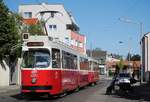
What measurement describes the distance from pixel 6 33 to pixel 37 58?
893 inches

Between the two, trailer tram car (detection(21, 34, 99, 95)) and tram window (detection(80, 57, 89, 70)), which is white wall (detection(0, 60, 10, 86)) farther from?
trailer tram car (detection(21, 34, 99, 95))

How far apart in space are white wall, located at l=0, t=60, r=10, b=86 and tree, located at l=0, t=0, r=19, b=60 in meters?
1.60

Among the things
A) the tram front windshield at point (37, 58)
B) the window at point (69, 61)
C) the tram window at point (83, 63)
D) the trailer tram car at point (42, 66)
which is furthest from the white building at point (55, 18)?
the tram front windshield at point (37, 58)

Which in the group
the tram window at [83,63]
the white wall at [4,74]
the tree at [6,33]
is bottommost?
the white wall at [4,74]

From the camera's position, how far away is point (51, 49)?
25797 millimetres

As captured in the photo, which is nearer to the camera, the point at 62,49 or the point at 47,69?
the point at 47,69

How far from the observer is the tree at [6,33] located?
46906 millimetres

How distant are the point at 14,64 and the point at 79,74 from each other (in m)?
20.0

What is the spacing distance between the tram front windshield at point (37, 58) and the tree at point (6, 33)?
21.3 metres

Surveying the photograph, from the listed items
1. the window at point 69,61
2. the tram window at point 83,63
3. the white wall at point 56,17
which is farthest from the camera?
the white wall at point 56,17

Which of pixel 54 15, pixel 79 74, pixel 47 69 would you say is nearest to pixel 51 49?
pixel 47 69

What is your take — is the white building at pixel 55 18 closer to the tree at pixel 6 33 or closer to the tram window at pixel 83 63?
the tree at pixel 6 33

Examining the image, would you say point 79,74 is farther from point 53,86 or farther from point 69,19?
point 69,19

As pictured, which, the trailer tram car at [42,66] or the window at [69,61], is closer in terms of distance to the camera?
the trailer tram car at [42,66]
